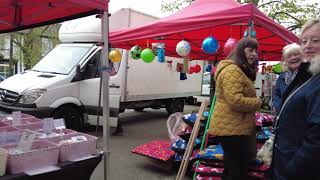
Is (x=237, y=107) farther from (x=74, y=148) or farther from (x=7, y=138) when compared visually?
(x=7, y=138)

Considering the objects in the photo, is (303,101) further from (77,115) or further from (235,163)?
(77,115)

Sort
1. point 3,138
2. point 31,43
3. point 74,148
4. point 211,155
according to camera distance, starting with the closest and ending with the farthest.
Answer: point 3,138, point 74,148, point 211,155, point 31,43

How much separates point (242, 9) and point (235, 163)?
1931mm

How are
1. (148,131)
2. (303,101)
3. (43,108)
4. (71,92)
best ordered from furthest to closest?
(148,131) < (71,92) < (43,108) < (303,101)

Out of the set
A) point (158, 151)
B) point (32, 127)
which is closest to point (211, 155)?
point (158, 151)

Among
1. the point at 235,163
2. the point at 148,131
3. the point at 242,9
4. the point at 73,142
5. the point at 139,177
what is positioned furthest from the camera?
the point at 148,131

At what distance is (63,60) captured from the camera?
307 inches

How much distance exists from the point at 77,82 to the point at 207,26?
3.95m

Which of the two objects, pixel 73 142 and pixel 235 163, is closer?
pixel 73 142

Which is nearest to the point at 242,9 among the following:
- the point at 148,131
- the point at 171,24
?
the point at 171,24

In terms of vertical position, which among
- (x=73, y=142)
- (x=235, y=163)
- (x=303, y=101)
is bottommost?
(x=235, y=163)

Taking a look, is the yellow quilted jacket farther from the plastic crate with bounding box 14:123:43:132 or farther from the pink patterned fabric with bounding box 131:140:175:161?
the pink patterned fabric with bounding box 131:140:175:161

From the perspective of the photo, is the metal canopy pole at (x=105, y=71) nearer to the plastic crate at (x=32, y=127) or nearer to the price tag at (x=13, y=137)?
the plastic crate at (x=32, y=127)

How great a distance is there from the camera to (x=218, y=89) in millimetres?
3561
